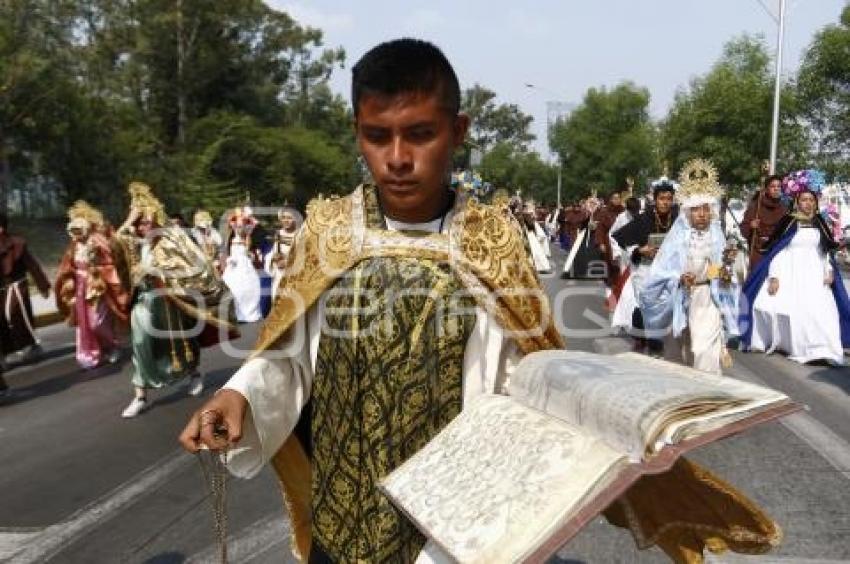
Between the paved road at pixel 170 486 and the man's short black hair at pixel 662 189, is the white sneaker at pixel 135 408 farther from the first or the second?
the man's short black hair at pixel 662 189

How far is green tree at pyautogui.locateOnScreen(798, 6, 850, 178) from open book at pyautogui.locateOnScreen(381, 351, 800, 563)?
1115 inches

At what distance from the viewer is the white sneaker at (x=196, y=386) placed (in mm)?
8187

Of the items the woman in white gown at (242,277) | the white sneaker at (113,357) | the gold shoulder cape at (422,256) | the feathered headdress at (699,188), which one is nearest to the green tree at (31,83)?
the woman in white gown at (242,277)

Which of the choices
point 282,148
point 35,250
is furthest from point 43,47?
point 282,148

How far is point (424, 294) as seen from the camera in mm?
2191

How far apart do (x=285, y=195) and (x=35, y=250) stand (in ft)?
58.7

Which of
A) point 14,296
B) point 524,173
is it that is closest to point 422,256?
point 14,296

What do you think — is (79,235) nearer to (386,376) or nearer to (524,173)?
(386,376)

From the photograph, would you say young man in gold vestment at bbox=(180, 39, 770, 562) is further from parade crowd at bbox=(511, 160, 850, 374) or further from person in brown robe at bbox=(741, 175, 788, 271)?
person in brown robe at bbox=(741, 175, 788, 271)

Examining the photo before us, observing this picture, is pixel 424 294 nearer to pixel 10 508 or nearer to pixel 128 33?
pixel 10 508

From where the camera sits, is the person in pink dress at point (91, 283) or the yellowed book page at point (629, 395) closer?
the yellowed book page at point (629, 395)

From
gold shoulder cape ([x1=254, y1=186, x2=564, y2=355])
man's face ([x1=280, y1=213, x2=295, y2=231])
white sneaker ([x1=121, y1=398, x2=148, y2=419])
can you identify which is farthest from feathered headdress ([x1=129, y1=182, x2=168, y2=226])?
gold shoulder cape ([x1=254, y1=186, x2=564, y2=355])

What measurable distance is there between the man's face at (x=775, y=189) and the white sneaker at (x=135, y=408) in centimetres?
880

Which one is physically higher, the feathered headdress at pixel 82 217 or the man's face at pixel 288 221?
the feathered headdress at pixel 82 217
